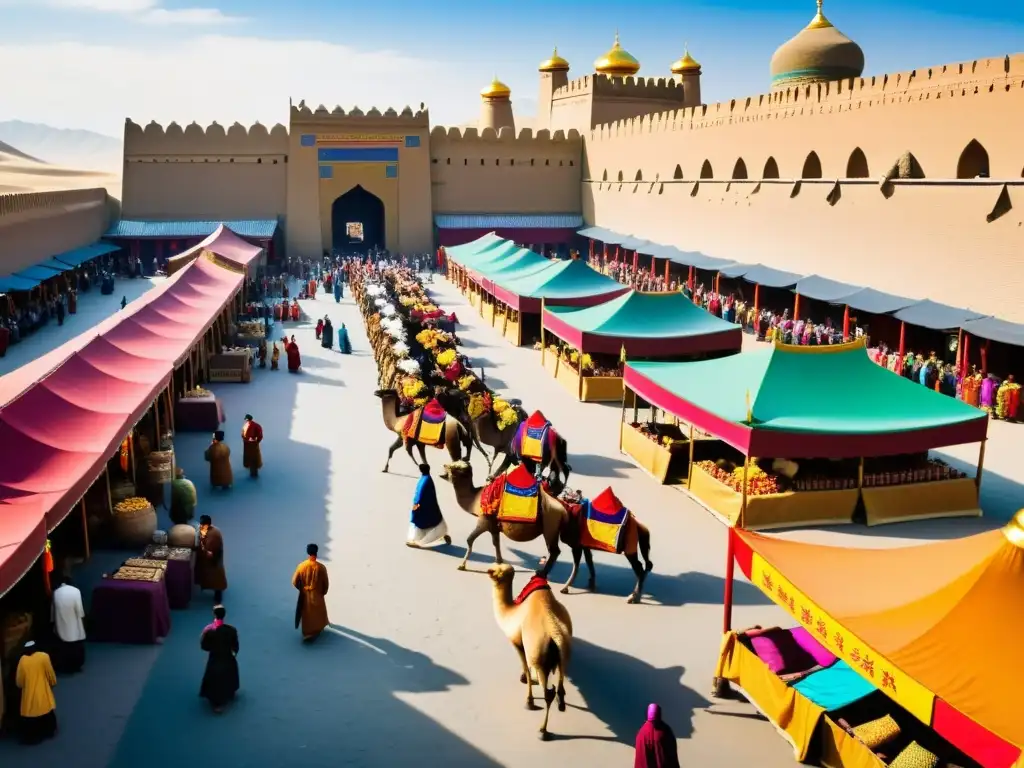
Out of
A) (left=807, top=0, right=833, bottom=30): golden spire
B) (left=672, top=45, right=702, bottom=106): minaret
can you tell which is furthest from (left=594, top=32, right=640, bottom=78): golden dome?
(left=807, top=0, right=833, bottom=30): golden spire

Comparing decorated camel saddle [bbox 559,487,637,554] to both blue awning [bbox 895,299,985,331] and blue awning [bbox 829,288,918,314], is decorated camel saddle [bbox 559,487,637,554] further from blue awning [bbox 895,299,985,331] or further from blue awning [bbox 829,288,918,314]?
blue awning [bbox 829,288,918,314]

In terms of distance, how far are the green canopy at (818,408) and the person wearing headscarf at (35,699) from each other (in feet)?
24.2

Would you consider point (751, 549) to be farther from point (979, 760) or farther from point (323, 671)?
point (323, 671)

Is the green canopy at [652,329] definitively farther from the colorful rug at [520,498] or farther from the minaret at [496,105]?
the minaret at [496,105]

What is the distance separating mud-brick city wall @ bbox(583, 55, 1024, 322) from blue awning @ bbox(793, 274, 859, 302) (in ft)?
1.05

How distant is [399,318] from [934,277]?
1093 centimetres

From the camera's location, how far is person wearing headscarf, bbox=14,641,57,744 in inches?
265

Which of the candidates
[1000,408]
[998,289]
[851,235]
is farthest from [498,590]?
[851,235]

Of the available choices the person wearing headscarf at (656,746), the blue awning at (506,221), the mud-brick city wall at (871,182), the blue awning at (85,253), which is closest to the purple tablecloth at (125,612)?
the person wearing headscarf at (656,746)

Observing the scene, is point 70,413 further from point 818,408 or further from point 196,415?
point 818,408

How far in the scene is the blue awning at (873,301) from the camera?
20.3 meters

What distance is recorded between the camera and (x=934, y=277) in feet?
66.0

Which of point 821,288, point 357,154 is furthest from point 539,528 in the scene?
point 357,154

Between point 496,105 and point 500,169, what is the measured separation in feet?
28.4
